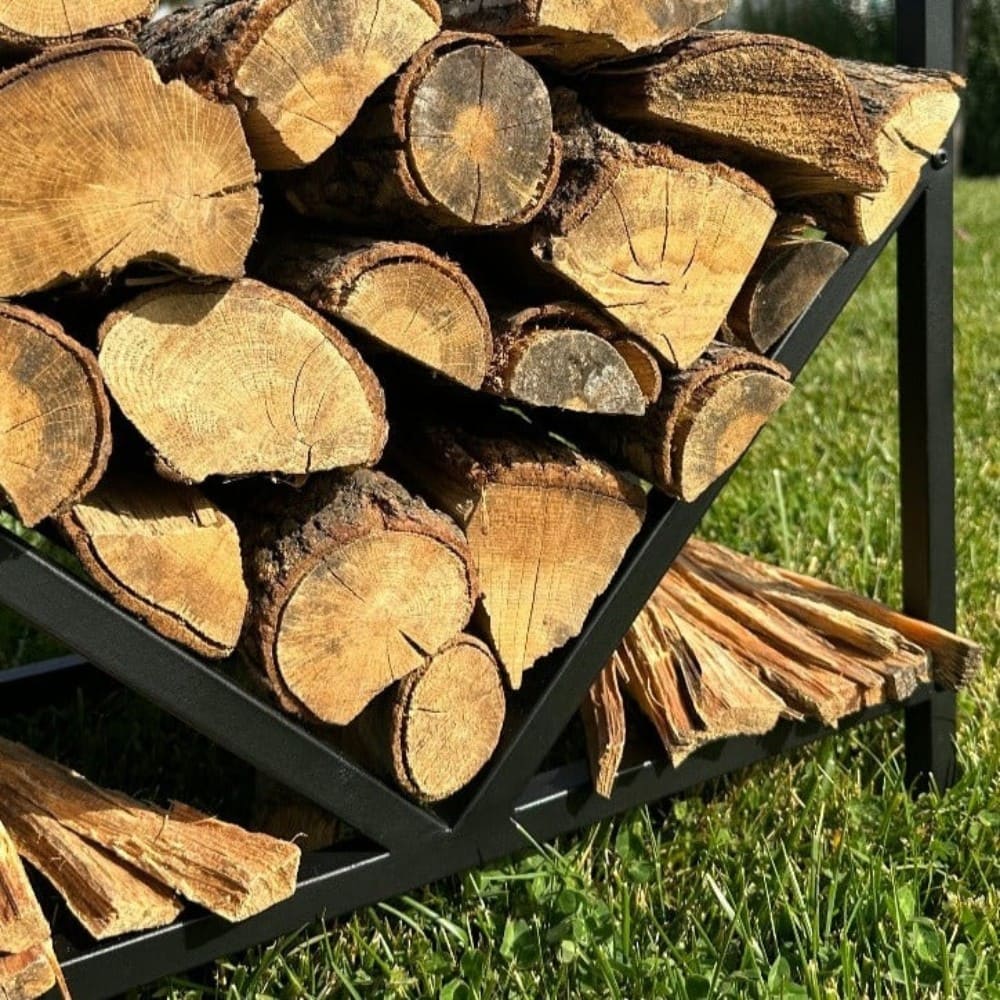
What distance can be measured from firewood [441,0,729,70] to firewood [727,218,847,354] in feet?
1.24

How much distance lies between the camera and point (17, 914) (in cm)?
147

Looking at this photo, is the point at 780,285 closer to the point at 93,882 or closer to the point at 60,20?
the point at 60,20

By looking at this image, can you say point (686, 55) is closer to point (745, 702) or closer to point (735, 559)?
point (745, 702)

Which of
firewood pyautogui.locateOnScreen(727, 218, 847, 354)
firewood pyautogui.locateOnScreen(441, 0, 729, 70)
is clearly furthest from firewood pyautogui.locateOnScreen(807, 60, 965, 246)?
firewood pyautogui.locateOnScreen(441, 0, 729, 70)

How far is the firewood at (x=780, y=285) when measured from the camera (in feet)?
6.19

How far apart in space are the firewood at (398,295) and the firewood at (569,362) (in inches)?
1.4

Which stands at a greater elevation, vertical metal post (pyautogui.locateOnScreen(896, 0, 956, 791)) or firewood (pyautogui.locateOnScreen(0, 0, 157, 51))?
firewood (pyautogui.locateOnScreen(0, 0, 157, 51))

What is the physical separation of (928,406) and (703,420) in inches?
23.6

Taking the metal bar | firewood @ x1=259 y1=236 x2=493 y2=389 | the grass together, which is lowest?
the grass

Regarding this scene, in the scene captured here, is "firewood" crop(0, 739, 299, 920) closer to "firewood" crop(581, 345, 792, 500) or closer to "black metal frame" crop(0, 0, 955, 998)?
"black metal frame" crop(0, 0, 955, 998)

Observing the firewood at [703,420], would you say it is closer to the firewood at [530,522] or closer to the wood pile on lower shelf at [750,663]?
the firewood at [530,522]

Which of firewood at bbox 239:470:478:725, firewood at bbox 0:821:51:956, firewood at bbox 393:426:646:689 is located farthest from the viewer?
firewood at bbox 393:426:646:689

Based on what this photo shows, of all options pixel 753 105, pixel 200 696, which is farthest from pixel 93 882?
pixel 753 105

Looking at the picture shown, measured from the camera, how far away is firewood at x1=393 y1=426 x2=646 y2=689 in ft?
5.67
